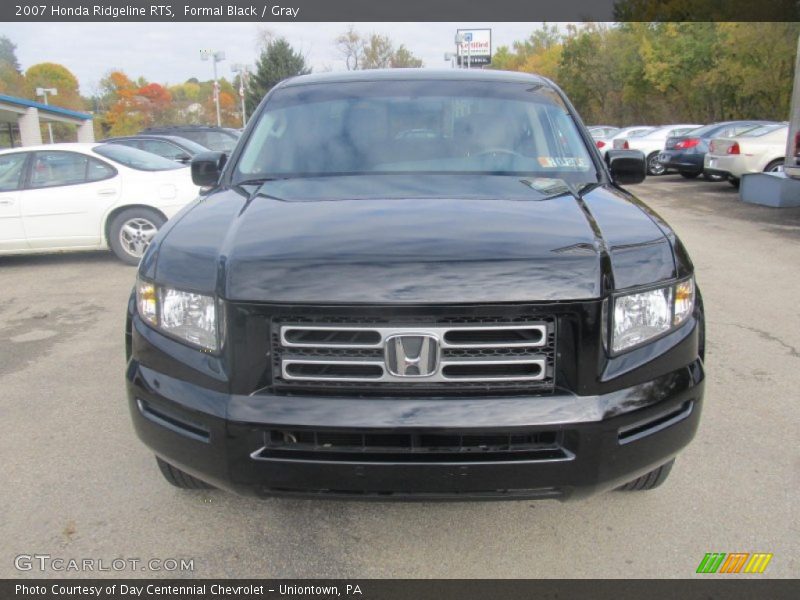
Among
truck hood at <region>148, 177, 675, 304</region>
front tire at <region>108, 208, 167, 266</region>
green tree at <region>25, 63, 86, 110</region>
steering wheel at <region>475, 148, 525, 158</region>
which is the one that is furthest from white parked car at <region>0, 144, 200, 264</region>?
green tree at <region>25, 63, 86, 110</region>

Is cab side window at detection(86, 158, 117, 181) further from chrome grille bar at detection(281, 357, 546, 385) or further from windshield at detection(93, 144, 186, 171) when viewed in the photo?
chrome grille bar at detection(281, 357, 546, 385)

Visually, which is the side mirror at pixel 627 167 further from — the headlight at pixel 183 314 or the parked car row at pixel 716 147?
the parked car row at pixel 716 147

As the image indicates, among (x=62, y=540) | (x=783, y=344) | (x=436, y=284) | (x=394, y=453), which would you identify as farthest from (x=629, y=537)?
(x=783, y=344)

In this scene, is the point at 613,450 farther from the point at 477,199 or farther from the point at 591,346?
the point at 477,199

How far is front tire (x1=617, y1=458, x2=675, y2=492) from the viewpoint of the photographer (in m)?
2.66

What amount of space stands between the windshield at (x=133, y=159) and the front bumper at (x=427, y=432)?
6.99m

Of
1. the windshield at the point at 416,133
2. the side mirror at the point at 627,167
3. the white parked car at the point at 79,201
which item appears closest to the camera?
the windshield at the point at 416,133

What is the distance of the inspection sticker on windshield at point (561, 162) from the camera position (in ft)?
10.6

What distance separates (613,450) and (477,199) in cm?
107

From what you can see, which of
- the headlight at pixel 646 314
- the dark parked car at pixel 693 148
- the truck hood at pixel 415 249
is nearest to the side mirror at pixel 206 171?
the truck hood at pixel 415 249

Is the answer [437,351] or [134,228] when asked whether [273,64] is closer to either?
[134,228]

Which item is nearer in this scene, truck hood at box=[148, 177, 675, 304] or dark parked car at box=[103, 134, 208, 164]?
truck hood at box=[148, 177, 675, 304]

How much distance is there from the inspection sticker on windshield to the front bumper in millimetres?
1402

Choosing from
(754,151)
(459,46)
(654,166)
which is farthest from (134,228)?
(459,46)
